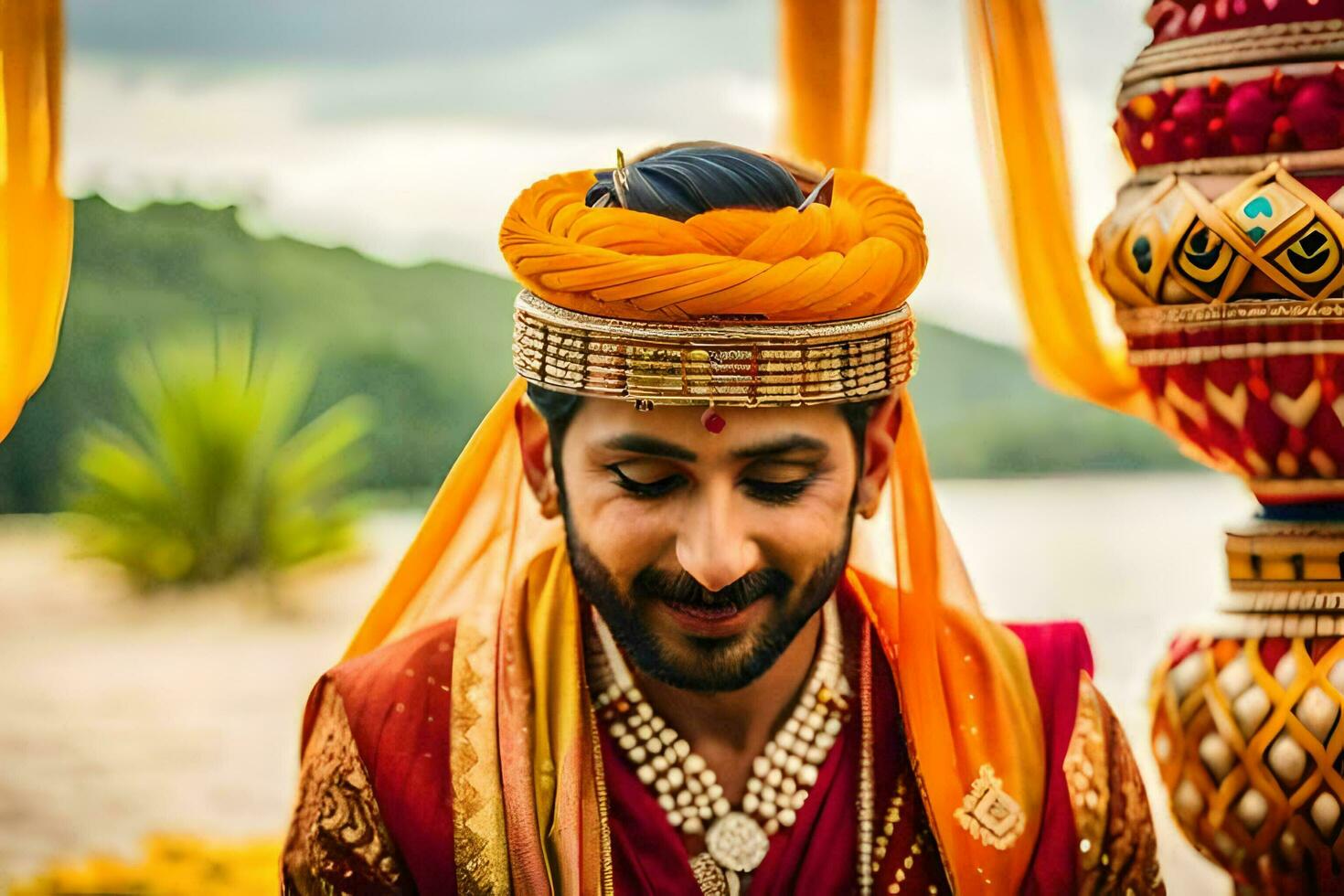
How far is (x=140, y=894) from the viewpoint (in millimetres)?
3119

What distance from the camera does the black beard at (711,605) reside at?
5.51 ft

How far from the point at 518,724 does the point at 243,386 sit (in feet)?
17.3

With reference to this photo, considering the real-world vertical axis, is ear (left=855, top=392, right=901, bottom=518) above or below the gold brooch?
above

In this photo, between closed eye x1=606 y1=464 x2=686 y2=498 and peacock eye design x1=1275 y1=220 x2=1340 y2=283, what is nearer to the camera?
closed eye x1=606 y1=464 x2=686 y2=498

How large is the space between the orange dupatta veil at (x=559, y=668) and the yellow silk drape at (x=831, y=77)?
812 millimetres

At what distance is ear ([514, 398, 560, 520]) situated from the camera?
6.00 feet

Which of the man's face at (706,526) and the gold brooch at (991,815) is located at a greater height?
the man's face at (706,526)

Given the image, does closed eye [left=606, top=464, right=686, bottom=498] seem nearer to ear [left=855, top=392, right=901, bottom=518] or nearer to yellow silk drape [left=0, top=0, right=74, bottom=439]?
ear [left=855, top=392, right=901, bottom=518]

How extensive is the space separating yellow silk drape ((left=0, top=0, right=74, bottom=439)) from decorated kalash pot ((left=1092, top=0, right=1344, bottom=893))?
1655mm

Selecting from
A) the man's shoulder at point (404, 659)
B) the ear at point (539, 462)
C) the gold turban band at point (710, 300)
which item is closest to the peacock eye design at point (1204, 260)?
the gold turban band at point (710, 300)

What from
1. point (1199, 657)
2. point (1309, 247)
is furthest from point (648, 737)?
point (1309, 247)

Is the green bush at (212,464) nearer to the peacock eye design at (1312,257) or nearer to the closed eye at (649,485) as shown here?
the closed eye at (649,485)

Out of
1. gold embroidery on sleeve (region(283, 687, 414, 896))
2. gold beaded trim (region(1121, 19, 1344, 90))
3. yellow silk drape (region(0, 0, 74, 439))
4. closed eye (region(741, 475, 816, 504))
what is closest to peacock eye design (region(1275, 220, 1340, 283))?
gold beaded trim (region(1121, 19, 1344, 90))

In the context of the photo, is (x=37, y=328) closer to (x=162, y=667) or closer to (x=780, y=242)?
(x=780, y=242)
